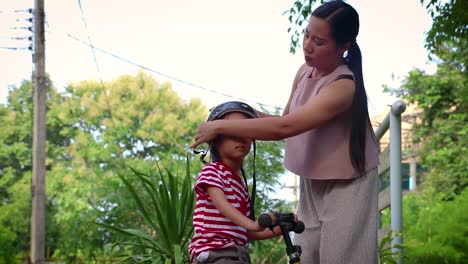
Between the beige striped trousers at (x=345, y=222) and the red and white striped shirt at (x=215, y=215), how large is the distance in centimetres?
21

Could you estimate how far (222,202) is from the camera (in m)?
2.32

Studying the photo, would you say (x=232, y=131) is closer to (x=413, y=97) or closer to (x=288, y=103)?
(x=288, y=103)

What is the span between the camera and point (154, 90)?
108 ft

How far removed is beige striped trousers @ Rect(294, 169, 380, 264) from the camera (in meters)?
2.39

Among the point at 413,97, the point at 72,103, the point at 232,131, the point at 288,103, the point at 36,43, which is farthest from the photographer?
the point at 72,103

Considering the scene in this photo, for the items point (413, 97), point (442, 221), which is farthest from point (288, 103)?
point (413, 97)

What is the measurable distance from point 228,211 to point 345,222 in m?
0.33

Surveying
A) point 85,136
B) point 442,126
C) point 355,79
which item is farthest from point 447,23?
point 85,136

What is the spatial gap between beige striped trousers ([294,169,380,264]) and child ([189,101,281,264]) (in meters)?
0.14

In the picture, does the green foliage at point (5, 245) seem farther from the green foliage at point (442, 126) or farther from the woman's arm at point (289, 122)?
the green foliage at point (442, 126)

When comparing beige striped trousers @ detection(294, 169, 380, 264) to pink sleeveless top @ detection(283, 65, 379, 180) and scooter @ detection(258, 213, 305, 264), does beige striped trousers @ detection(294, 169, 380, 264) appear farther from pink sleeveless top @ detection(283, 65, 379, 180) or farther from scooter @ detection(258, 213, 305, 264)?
scooter @ detection(258, 213, 305, 264)

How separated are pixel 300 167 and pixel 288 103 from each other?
388 mm

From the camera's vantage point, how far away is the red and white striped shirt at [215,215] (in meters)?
2.37

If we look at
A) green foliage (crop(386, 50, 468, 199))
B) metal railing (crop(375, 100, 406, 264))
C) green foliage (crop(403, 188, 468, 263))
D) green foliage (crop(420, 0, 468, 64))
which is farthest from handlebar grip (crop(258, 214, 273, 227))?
green foliage (crop(386, 50, 468, 199))
